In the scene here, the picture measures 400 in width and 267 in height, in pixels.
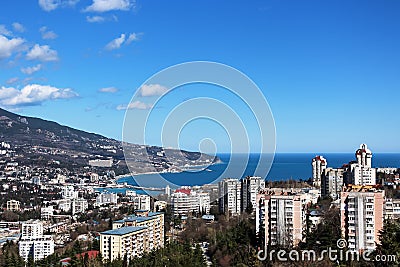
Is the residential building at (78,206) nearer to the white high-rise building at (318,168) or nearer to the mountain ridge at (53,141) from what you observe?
the mountain ridge at (53,141)

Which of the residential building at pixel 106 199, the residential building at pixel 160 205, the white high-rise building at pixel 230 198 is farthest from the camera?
the residential building at pixel 106 199

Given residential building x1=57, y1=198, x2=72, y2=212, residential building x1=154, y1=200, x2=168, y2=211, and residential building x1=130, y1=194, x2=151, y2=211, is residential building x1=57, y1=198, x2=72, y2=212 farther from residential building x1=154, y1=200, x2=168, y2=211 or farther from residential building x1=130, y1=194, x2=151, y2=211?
residential building x1=154, y1=200, x2=168, y2=211

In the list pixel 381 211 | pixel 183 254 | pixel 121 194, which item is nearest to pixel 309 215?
pixel 381 211

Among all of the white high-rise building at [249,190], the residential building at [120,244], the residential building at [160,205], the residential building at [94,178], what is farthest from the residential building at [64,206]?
the residential building at [120,244]

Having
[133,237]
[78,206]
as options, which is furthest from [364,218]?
[78,206]

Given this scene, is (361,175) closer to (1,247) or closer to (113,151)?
(1,247)
